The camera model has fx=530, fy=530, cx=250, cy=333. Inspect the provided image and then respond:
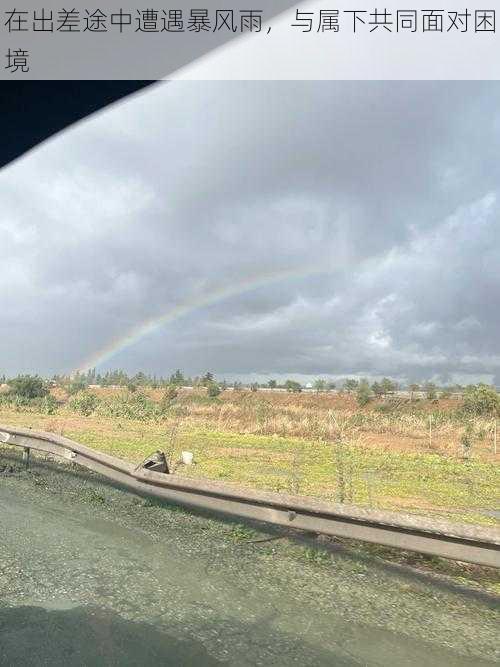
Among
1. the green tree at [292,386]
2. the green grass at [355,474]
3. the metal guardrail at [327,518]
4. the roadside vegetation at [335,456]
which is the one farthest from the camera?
the green tree at [292,386]

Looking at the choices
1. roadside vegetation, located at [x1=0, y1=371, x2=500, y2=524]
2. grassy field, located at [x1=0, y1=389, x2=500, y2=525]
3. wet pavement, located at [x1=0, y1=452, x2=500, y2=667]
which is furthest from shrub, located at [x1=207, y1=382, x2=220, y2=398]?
wet pavement, located at [x1=0, y1=452, x2=500, y2=667]

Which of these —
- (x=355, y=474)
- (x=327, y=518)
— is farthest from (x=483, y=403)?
(x=327, y=518)

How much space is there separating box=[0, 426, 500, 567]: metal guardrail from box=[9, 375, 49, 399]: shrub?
46071mm

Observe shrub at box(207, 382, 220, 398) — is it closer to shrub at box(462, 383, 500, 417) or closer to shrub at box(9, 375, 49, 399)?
shrub at box(9, 375, 49, 399)

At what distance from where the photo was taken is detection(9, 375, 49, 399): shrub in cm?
4866

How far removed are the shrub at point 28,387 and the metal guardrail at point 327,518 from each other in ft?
151

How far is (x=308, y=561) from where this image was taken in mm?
4223

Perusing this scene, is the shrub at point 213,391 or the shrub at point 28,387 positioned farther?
the shrub at point 213,391

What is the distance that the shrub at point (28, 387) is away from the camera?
160 feet

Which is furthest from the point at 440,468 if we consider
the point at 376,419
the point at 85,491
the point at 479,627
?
the point at 376,419

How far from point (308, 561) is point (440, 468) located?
31.7ft

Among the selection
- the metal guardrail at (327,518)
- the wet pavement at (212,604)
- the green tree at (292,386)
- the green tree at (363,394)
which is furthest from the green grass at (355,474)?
the green tree at (292,386)

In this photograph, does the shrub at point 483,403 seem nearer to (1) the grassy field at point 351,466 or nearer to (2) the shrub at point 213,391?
(1) the grassy field at point 351,466

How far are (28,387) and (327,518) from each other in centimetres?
5039
